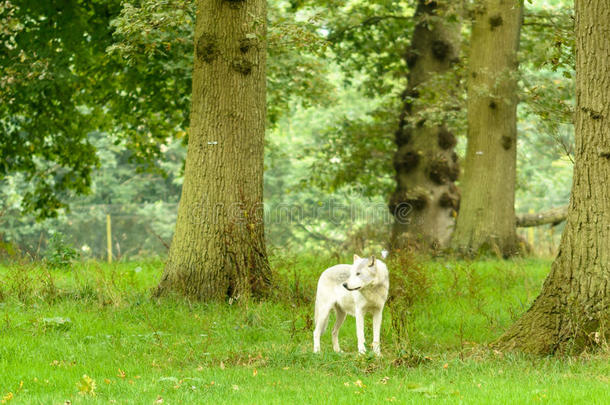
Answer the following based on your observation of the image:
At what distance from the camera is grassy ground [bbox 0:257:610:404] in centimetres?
627

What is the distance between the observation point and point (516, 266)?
1314 cm

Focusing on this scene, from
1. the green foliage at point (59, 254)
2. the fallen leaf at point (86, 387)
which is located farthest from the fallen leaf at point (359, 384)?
the green foliage at point (59, 254)

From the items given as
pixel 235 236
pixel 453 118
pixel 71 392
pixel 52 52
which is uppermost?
pixel 52 52

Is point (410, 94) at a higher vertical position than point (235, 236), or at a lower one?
higher

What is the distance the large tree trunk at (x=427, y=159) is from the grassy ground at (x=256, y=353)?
8750mm

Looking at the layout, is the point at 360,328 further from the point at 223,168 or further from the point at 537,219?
the point at 537,219

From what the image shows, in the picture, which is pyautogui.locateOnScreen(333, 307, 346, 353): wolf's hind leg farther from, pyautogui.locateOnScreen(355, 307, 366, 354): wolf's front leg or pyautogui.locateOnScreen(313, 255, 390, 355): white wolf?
pyautogui.locateOnScreen(355, 307, 366, 354): wolf's front leg

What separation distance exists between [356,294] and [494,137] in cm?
1062

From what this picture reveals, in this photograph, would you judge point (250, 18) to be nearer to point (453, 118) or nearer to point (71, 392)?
point (71, 392)

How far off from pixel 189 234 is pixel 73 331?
2.50 m

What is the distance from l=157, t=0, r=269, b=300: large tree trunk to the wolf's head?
10.8ft

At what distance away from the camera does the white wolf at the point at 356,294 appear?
7730mm

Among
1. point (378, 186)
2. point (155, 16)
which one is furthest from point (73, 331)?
point (378, 186)

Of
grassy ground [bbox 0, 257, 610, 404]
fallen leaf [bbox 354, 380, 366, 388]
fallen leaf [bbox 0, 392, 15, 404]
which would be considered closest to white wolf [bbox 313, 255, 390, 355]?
grassy ground [bbox 0, 257, 610, 404]
